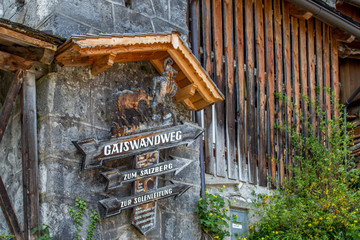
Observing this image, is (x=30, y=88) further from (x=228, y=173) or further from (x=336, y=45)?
(x=336, y=45)

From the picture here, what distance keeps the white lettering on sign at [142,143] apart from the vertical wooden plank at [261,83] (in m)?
3.00

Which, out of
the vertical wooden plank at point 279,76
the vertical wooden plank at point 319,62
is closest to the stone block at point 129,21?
the vertical wooden plank at point 279,76

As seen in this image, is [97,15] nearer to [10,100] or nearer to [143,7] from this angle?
[143,7]

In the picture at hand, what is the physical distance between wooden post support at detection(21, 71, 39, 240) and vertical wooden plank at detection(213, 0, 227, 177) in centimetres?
357

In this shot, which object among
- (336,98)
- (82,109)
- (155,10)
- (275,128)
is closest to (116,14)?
(155,10)

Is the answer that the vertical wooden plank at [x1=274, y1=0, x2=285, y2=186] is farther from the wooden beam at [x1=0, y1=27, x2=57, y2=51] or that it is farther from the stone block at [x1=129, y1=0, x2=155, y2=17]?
the wooden beam at [x1=0, y1=27, x2=57, y2=51]

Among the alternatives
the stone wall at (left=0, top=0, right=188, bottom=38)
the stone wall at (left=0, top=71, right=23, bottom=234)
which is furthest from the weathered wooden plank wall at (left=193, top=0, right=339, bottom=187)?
the stone wall at (left=0, top=71, right=23, bottom=234)

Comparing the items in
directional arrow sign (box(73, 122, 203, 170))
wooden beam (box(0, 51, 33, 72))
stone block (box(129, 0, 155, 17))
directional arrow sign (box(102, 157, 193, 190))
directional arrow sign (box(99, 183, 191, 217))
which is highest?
stone block (box(129, 0, 155, 17))

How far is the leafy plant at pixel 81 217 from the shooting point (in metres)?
6.77

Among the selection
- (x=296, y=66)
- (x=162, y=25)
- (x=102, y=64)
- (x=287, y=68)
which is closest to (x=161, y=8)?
(x=162, y=25)

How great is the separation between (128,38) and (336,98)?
21.5 ft

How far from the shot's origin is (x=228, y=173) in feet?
32.3

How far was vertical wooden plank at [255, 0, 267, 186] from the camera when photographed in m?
10.5

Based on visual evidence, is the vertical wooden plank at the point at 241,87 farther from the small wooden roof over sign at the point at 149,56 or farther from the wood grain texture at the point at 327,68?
the wood grain texture at the point at 327,68
